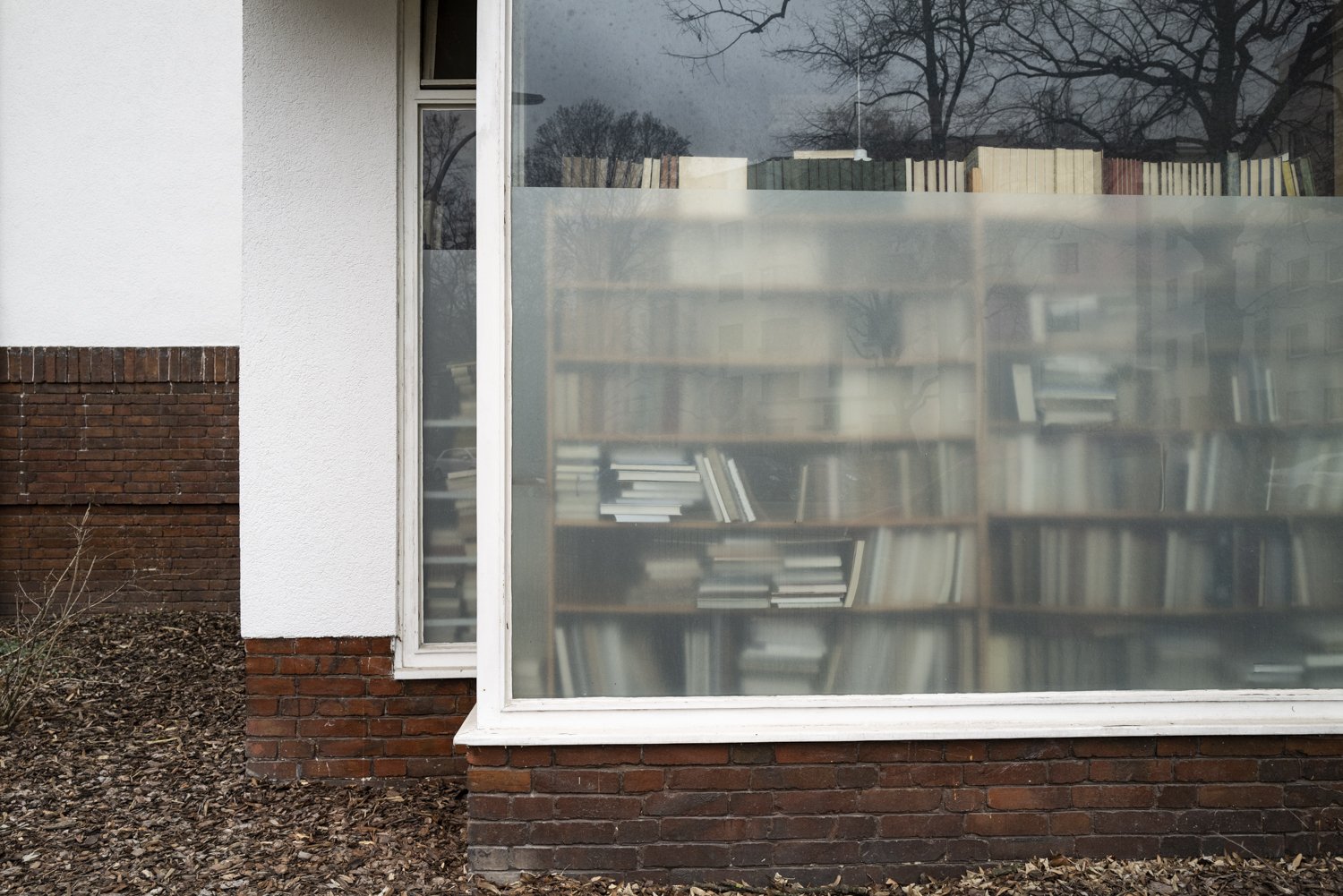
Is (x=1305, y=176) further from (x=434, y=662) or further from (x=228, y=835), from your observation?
(x=228, y=835)

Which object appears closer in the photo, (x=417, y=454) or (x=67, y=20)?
(x=417, y=454)

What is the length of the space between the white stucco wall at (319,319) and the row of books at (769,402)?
109cm

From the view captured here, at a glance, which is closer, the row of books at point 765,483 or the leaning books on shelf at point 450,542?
the row of books at point 765,483

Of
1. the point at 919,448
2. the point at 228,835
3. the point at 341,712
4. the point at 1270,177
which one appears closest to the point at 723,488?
the point at 919,448

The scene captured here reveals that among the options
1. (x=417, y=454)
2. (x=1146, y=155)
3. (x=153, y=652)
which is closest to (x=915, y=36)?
(x=1146, y=155)

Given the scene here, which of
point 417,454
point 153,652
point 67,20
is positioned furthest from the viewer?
point 67,20

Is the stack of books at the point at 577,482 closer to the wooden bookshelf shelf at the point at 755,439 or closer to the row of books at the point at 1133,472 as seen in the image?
the wooden bookshelf shelf at the point at 755,439

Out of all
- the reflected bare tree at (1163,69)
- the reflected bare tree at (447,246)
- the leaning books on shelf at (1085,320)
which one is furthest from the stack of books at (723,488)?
the reflected bare tree at (1163,69)

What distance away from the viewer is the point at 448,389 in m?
3.71

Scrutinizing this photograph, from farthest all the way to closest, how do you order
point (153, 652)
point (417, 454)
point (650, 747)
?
point (153, 652) < point (417, 454) < point (650, 747)

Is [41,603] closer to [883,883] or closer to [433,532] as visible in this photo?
[433,532]

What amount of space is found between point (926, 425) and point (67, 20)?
6553 mm

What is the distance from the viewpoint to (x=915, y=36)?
2918 millimetres

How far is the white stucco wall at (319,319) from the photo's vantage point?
3.47 m
